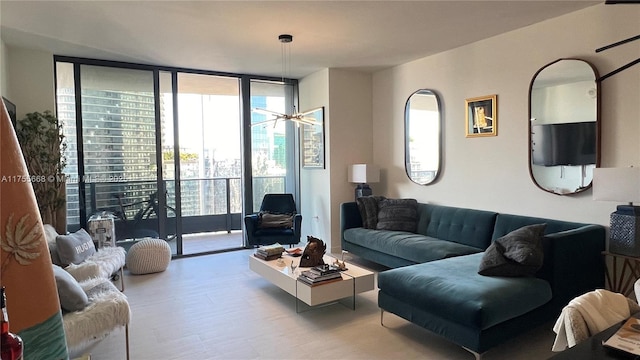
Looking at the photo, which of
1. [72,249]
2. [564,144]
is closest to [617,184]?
[564,144]

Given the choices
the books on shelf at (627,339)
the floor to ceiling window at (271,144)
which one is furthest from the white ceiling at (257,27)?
the books on shelf at (627,339)

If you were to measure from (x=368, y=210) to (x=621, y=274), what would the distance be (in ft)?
8.51

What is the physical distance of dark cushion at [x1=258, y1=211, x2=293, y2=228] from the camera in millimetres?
5199

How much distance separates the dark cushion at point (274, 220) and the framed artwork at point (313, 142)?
95 cm

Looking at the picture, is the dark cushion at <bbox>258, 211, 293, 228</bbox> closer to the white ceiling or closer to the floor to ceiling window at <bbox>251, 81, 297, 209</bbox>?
the floor to ceiling window at <bbox>251, 81, 297, 209</bbox>

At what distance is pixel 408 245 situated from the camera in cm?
397

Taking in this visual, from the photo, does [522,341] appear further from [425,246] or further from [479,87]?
[479,87]

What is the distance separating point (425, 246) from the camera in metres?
3.85

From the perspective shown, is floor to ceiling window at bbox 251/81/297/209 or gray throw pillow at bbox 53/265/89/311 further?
floor to ceiling window at bbox 251/81/297/209

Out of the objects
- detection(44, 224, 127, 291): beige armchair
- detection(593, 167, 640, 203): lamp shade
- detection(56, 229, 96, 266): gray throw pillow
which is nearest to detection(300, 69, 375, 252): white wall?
detection(44, 224, 127, 291): beige armchair

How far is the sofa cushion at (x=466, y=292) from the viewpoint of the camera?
2.37 m

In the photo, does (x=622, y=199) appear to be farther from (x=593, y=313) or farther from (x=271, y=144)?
(x=271, y=144)

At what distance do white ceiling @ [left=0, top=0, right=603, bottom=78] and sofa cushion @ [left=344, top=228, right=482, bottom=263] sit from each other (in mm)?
2123

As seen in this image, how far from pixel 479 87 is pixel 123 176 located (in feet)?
14.7
